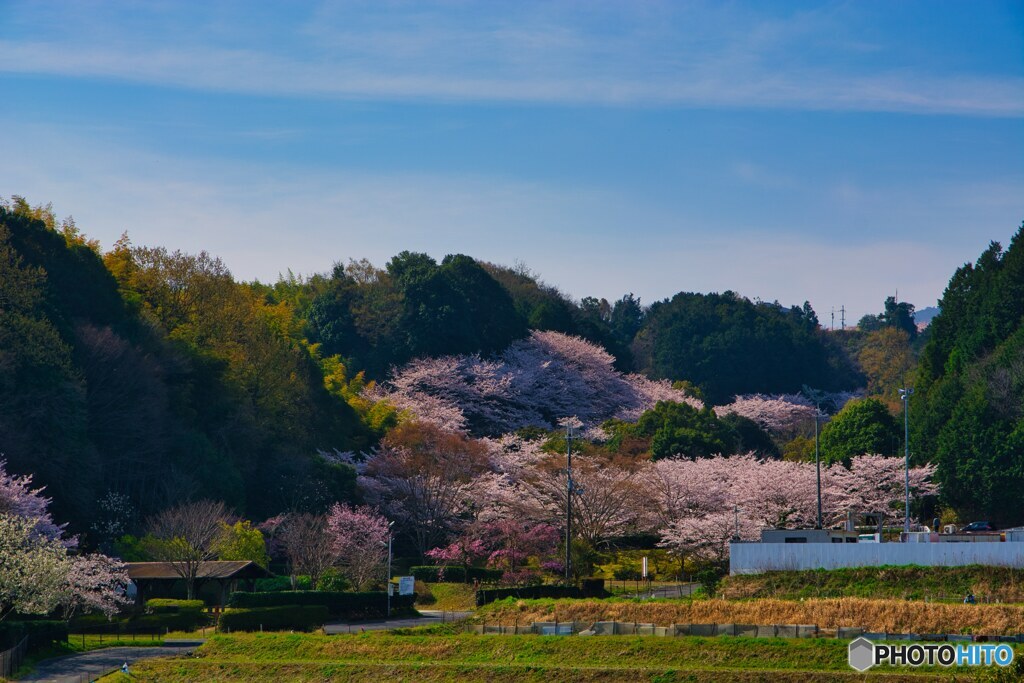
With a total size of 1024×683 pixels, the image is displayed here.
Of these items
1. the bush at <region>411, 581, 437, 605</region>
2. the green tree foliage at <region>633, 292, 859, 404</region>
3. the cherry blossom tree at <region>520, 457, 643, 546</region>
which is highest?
the green tree foliage at <region>633, 292, 859, 404</region>

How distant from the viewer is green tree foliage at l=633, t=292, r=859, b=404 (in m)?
126

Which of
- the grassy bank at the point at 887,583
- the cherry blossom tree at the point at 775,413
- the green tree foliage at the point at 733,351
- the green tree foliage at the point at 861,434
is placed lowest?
the grassy bank at the point at 887,583

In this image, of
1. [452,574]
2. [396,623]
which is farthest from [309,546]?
[396,623]

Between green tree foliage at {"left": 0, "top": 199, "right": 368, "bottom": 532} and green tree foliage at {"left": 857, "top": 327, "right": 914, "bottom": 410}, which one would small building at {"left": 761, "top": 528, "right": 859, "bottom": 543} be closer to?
green tree foliage at {"left": 0, "top": 199, "right": 368, "bottom": 532}

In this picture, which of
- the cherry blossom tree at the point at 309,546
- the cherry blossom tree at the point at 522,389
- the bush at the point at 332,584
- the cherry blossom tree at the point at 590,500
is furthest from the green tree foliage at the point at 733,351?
the bush at the point at 332,584

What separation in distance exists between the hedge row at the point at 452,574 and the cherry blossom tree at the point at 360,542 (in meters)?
1.83

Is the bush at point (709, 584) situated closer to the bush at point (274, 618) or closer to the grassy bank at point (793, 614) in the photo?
the grassy bank at point (793, 614)

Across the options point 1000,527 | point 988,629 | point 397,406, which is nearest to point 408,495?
Answer: point 397,406

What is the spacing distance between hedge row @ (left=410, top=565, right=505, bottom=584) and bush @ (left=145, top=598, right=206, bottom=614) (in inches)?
511

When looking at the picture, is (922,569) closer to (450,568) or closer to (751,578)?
(751,578)

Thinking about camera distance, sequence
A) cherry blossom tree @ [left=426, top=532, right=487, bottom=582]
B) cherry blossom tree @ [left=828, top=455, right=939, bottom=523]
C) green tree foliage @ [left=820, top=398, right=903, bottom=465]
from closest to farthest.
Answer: cherry blossom tree @ [left=426, top=532, right=487, bottom=582] < cherry blossom tree @ [left=828, top=455, right=939, bottom=523] < green tree foliage @ [left=820, top=398, right=903, bottom=465]

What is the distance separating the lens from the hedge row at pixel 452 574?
62750 millimetres

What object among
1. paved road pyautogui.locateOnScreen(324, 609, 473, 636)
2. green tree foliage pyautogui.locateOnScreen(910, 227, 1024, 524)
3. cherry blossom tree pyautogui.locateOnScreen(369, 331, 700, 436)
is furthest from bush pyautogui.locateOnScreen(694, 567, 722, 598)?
cherry blossom tree pyautogui.locateOnScreen(369, 331, 700, 436)

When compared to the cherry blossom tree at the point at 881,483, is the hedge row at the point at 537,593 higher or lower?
lower
